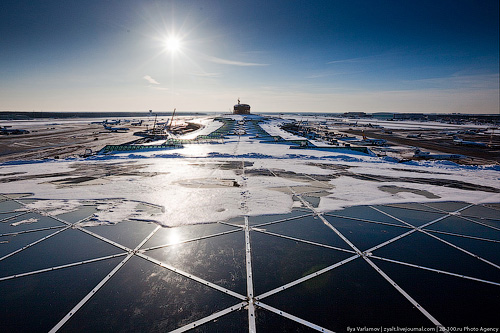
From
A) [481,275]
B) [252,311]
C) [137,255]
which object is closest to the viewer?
[252,311]

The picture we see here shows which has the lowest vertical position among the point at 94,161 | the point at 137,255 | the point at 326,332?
the point at 326,332

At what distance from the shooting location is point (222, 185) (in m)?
14.0

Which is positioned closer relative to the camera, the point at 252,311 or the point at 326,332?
the point at 326,332

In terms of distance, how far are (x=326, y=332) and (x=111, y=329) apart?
14.2 feet

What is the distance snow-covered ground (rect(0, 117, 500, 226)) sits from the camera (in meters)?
10.3

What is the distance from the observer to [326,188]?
13.7 m

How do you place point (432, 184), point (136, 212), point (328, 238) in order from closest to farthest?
point (328, 238)
point (136, 212)
point (432, 184)

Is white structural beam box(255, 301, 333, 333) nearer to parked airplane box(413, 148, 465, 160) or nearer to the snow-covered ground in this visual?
the snow-covered ground

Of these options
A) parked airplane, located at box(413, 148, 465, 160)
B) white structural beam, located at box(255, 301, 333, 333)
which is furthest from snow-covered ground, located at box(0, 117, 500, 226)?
parked airplane, located at box(413, 148, 465, 160)

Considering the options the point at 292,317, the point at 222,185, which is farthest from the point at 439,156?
the point at 292,317

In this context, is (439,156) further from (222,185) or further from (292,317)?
(292,317)

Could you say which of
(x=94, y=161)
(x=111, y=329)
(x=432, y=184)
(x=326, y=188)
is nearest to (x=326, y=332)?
(x=111, y=329)

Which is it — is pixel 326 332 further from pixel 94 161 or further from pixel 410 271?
pixel 94 161

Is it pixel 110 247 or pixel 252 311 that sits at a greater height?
pixel 110 247
